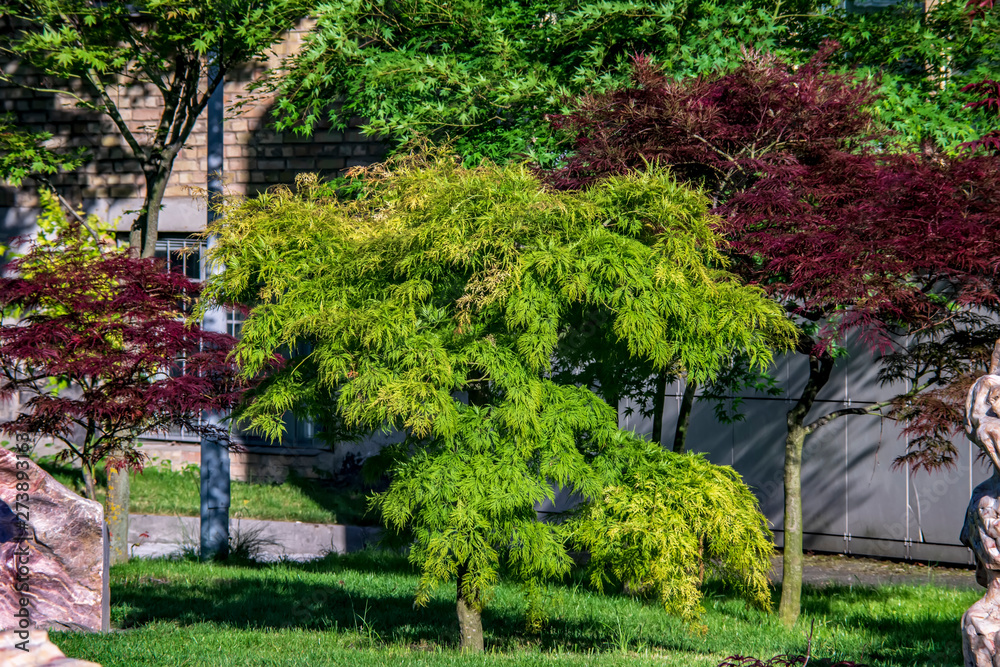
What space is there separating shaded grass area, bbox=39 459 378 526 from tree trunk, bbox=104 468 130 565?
198 centimetres

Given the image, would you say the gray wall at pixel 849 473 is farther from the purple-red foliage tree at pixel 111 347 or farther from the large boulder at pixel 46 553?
the large boulder at pixel 46 553

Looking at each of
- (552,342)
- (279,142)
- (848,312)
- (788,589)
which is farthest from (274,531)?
(848,312)

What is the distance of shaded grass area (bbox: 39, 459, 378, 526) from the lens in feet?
36.6

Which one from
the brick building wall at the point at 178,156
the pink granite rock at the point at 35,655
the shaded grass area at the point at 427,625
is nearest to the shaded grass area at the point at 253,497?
the shaded grass area at the point at 427,625

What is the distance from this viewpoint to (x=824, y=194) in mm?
5926

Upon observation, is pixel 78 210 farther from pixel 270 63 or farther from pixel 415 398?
pixel 415 398

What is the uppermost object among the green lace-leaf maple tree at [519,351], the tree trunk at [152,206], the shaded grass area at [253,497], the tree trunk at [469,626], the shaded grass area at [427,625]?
the tree trunk at [152,206]

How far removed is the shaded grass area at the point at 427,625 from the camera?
572 centimetres

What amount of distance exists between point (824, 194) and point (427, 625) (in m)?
4.19

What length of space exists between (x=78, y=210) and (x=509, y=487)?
10096 millimetres

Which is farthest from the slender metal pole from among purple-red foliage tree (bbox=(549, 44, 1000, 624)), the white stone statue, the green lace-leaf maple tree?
the white stone statue

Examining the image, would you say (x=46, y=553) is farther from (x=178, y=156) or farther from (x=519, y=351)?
(x=178, y=156)

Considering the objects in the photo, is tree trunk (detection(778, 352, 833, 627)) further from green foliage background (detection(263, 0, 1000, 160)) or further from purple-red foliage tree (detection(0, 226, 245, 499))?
purple-red foliage tree (detection(0, 226, 245, 499))

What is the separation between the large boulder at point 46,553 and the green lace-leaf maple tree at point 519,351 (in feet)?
4.52
